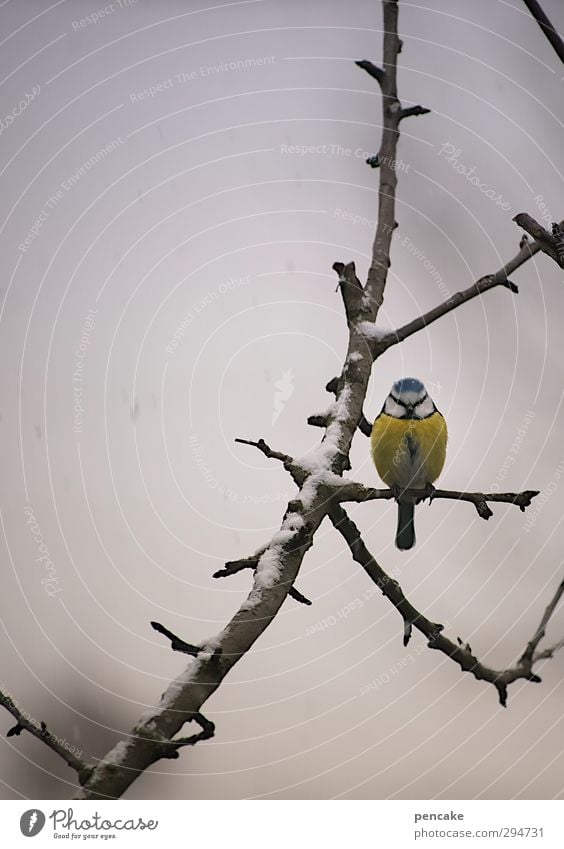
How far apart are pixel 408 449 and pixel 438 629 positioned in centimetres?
33

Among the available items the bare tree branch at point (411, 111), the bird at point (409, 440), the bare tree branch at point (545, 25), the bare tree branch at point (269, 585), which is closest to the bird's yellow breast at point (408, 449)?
the bird at point (409, 440)

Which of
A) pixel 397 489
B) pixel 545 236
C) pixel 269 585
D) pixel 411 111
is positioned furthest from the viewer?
pixel 411 111

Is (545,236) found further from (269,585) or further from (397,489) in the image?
(269,585)

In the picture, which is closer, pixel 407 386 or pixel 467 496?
pixel 467 496

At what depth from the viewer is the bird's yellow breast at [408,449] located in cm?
139

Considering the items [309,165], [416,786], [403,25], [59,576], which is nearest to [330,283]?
[309,165]

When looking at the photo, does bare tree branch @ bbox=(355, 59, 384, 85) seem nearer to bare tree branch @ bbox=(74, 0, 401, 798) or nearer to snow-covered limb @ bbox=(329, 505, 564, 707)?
bare tree branch @ bbox=(74, 0, 401, 798)

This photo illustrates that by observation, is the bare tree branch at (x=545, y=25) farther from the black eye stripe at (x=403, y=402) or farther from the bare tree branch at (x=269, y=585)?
the black eye stripe at (x=403, y=402)

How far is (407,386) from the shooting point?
56.5 inches

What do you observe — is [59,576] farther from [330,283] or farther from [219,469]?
[330,283]

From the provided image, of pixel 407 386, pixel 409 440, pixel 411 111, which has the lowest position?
pixel 409 440

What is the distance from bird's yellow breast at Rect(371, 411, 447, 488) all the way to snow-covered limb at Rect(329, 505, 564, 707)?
21 centimetres

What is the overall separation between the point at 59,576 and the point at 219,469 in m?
0.37

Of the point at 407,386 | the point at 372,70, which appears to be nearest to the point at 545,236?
the point at 407,386
